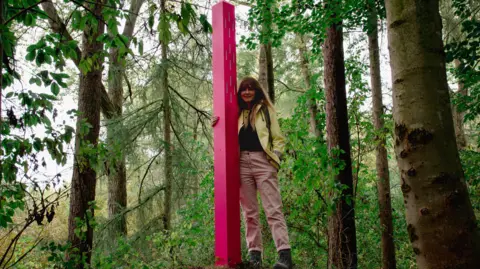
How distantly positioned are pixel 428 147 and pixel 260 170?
2181 mm

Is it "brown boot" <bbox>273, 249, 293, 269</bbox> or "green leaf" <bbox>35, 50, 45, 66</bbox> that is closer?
"green leaf" <bbox>35, 50, 45, 66</bbox>

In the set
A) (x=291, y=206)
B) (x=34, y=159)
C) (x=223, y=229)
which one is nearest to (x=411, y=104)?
(x=34, y=159)

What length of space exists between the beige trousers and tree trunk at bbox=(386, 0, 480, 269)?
6.47 feet

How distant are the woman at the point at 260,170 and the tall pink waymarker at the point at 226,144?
113 mm

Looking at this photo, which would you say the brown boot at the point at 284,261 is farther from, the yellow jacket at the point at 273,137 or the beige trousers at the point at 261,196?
the yellow jacket at the point at 273,137

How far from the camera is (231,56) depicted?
3922mm

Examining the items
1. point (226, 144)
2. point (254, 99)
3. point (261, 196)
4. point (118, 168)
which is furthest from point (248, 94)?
point (118, 168)

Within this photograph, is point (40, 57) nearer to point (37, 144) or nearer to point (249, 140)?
point (37, 144)

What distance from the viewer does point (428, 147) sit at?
5.52 feet

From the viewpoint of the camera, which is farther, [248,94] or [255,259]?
[248,94]

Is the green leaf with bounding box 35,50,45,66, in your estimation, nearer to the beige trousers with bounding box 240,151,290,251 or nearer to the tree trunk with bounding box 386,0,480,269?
the tree trunk with bounding box 386,0,480,269

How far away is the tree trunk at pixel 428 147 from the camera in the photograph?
1.62m

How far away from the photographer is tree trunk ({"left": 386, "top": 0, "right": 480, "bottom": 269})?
1618 millimetres

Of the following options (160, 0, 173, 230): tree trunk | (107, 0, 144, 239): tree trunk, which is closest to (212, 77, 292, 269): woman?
(160, 0, 173, 230): tree trunk
